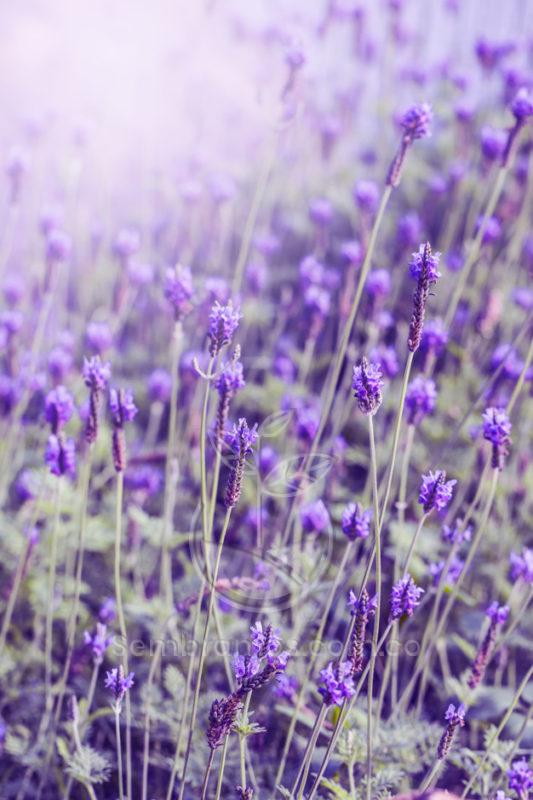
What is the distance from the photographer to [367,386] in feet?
4.20

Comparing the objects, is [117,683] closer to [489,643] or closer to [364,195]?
[489,643]

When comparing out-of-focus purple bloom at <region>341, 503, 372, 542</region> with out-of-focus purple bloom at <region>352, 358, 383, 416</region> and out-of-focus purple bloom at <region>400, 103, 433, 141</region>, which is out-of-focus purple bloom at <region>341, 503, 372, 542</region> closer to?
out-of-focus purple bloom at <region>352, 358, 383, 416</region>

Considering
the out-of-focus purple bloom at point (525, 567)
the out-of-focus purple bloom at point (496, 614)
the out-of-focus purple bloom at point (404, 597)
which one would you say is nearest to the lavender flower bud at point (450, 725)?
the out-of-focus purple bloom at point (404, 597)

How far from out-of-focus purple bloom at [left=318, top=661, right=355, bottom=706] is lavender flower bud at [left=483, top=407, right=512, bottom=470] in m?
0.50

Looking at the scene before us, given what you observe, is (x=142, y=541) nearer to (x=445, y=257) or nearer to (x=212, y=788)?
(x=212, y=788)

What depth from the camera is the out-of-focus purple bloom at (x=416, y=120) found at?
64.3 inches

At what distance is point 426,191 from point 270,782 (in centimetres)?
348

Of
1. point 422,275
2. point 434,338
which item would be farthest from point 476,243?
point 422,275

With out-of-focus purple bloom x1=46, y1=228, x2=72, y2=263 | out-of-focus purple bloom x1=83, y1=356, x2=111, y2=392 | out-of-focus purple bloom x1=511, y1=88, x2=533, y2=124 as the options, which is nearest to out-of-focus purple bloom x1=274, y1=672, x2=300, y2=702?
out-of-focus purple bloom x1=83, y1=356, x2=111, y2=392

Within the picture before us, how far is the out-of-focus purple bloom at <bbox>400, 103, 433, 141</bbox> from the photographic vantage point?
1634 mm

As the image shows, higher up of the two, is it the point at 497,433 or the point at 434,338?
the point at 434,338

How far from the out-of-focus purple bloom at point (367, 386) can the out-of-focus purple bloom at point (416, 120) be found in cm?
62

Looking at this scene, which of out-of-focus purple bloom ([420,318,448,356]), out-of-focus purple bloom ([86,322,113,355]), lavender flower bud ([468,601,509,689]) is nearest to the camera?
lavender flower bud ([468,601,509,689])

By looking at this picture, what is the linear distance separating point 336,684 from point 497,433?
56 centimetres
